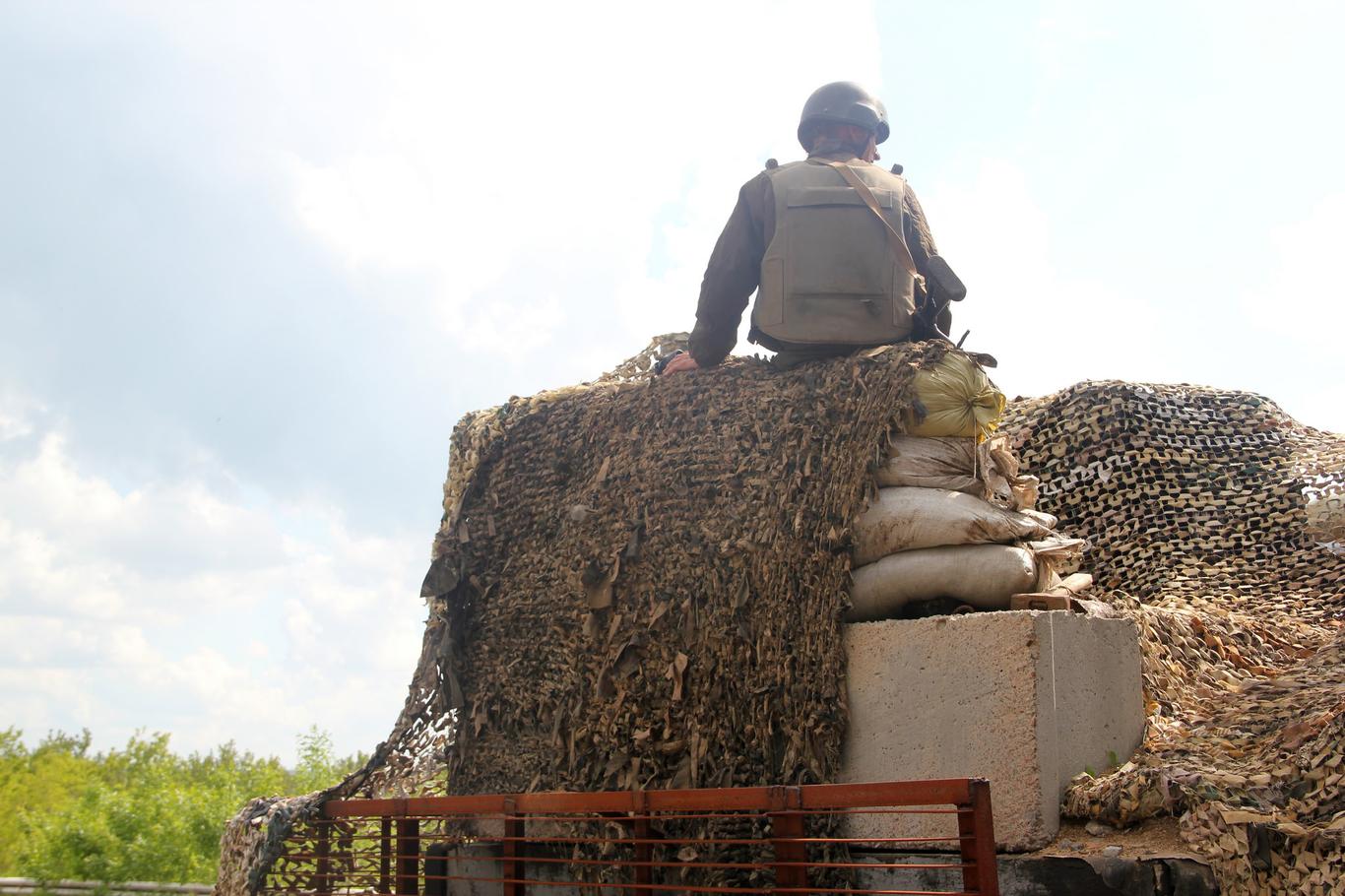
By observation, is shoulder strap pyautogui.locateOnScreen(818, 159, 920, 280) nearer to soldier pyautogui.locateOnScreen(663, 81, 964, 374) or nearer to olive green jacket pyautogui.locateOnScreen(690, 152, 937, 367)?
soldier pyautogui.locateOnScreen(663, 81, 964, 374)

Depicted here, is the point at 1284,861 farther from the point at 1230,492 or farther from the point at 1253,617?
the point at 1230,492

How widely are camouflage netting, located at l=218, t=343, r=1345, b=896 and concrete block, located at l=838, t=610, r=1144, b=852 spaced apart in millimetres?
110

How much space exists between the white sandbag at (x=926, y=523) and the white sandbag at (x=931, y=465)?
4cm

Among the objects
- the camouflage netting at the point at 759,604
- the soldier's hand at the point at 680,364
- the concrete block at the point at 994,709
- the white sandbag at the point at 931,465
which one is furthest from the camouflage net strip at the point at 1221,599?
the soldier's hand at the point at 680,364

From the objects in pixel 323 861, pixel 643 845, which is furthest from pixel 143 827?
pixel 643 845

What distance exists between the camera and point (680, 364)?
199 inches

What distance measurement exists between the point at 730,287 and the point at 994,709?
208 cm

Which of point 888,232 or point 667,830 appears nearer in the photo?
point 667,830

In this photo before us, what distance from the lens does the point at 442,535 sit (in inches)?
229

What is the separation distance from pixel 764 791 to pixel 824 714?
730 mm

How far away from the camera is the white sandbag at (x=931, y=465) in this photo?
4.30 meters

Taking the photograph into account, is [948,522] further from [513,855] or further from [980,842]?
[513,855]

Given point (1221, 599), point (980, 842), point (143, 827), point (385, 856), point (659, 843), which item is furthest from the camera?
point (143, 827)

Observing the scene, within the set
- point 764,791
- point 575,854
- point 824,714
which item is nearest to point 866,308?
Answer: point 824,714
